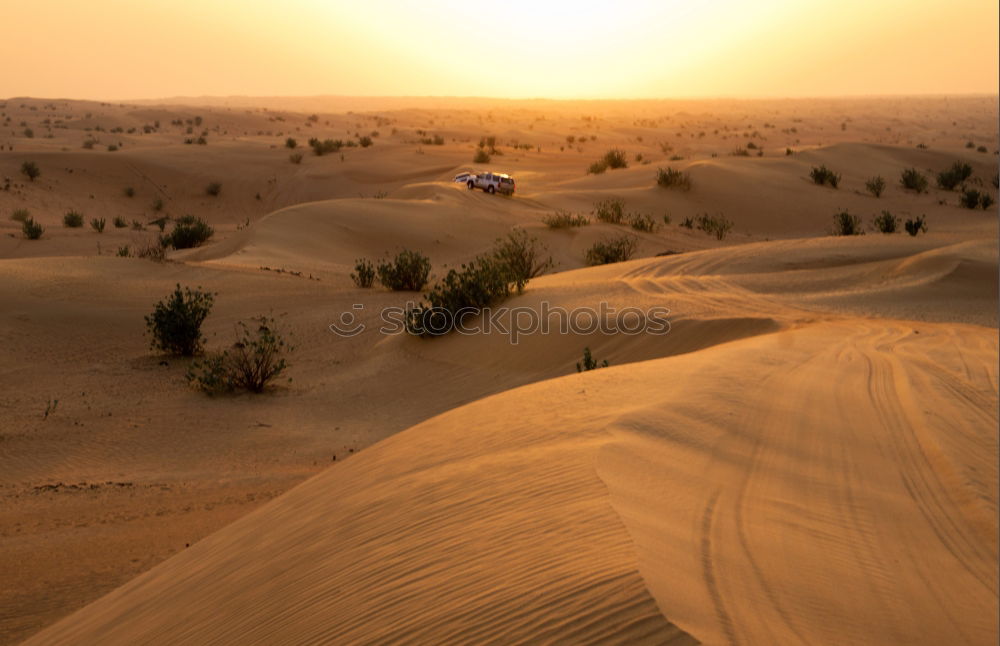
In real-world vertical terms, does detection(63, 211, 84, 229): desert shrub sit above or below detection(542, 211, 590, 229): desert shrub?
Answer: below

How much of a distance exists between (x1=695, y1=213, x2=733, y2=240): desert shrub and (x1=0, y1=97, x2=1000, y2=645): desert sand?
9836 millimetres

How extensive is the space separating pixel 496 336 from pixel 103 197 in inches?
1084

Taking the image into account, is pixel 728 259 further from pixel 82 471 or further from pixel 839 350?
pixel 82 471

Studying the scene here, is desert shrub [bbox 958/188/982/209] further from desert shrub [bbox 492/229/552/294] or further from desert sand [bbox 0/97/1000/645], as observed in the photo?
desert shrub [bbox 492/229/552/294]

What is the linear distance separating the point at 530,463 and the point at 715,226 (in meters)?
22.2

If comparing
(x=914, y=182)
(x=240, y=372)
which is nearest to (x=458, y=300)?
(x=240, y=372)

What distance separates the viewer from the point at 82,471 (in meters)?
7.44

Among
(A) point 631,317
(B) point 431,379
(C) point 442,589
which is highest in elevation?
(C) point 442,589

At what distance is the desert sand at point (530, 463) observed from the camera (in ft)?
10.3

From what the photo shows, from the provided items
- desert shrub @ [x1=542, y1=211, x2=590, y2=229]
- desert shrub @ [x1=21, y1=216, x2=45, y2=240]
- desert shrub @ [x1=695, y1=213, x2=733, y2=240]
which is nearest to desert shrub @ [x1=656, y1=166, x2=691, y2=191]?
desert shrub @ [x1=695, y1=213, x2=733, y2=240]

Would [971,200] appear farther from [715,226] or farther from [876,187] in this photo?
[715,226]

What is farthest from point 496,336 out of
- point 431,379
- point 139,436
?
point 139,436

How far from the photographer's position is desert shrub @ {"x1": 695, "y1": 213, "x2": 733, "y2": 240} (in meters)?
25.2

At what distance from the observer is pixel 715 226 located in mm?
25344
